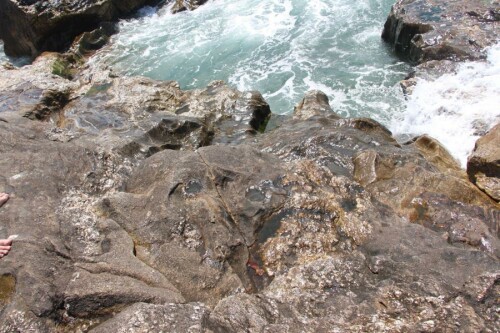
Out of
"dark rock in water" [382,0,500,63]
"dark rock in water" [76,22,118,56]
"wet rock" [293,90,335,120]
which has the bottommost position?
"dark rock in water" [76,22,118,56]

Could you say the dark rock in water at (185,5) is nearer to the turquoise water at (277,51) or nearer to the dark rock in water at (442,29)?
the turquoise water at (277,51)

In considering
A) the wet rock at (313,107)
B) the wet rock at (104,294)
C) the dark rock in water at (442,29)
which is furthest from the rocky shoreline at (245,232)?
the dark rock in water at (442,29)

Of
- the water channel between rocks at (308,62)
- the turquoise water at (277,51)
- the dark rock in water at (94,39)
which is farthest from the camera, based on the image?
the dark rock in water at (94,39)

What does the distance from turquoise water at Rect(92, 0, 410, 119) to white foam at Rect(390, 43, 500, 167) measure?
81cm

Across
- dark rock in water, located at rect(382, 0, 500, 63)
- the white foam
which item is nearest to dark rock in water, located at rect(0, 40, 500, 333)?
the white foam

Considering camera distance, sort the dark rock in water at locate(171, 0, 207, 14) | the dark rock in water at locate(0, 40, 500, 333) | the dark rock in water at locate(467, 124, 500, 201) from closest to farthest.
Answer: the dark rock in water at locate(0, 40, 500, 333), the dark rock in water at locate(467, 124, 500, 201), the dark rock in water at locate(171, 0, 207, 14)

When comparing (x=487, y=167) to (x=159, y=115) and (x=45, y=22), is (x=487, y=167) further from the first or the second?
(x=45, y=22)

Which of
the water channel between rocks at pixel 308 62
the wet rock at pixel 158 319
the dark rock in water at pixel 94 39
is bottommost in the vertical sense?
the dark rock in water at pixel 94 39

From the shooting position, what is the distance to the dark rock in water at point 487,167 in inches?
323

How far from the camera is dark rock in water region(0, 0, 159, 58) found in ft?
64.1

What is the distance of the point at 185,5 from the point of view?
22.6 metres

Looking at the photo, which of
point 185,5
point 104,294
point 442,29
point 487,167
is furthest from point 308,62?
point 104,294

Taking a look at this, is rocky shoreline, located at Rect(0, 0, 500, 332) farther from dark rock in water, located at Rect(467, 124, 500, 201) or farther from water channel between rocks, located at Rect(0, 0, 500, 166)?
water channel between rocks, located at Rect(0, 0, 500, 166)

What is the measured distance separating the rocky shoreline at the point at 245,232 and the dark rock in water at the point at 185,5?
14.6 meters
